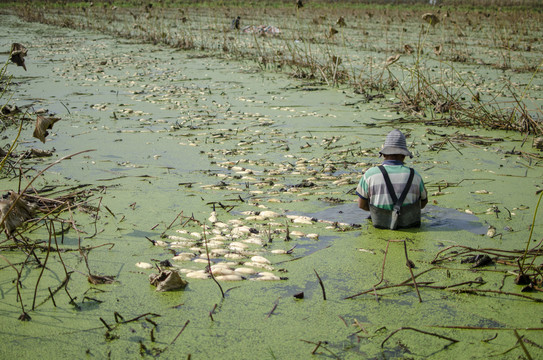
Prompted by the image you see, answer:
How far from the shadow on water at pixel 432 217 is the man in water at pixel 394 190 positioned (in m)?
0.19

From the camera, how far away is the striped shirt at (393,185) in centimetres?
350

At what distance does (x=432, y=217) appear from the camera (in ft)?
12.7

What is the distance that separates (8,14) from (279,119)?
74.4 feet

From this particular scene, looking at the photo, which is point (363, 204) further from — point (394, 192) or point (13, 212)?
point (13, 212)

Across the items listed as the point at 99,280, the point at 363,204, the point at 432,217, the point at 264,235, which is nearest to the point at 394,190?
the point at 363,204

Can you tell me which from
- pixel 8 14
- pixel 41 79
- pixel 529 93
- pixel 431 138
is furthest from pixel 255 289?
pixel 8 14

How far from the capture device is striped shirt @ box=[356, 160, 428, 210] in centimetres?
350

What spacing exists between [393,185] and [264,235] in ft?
3.07

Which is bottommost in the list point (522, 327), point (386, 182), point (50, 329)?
point (50, 329)

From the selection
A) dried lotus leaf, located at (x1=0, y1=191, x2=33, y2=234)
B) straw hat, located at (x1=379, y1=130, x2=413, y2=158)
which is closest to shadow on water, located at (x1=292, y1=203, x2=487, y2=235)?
straw hat, located at (x1=379, y1=130, x2=413, y2=158)

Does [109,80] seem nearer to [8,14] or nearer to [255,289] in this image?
[255,289]

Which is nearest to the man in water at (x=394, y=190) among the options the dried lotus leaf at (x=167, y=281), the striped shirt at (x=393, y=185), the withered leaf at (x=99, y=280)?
the striped shirt at (x=393, y=185)

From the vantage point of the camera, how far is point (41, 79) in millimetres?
9617

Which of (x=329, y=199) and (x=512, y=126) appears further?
(x=512, y=126)
